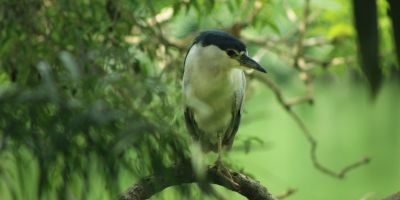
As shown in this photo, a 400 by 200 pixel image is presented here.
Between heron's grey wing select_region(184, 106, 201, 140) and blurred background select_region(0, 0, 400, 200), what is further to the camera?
heron's grey wing select_region(184, 106, 201, 140)

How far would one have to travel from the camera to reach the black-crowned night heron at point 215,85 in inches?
58.7

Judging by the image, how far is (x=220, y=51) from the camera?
1.51 meters

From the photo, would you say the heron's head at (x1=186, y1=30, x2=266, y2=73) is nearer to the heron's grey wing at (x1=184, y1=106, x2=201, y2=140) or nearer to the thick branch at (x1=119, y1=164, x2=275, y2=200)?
the heron's grey wing at (x1=184, y1=106, x2=201, y2=140)

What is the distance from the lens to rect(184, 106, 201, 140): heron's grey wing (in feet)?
5.16

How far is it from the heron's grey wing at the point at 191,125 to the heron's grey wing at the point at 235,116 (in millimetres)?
86

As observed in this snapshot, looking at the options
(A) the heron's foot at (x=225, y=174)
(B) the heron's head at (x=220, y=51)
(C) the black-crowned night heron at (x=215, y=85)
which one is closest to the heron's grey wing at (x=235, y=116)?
(C) the black-crowned night heron at (x=215, y=85)

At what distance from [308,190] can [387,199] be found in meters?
4.42

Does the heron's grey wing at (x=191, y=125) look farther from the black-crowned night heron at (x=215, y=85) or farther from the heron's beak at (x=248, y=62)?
the heron's beak at (x=248, y=62)

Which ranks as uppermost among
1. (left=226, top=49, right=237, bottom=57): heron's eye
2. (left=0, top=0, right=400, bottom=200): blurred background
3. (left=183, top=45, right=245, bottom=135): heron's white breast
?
(left=0, top=0, right=400, bottom=200): blurred background

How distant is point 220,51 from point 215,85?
0.08 meters

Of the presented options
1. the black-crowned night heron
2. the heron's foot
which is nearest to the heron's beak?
the black-crowned night heron

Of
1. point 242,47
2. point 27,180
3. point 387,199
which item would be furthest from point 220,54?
point 27,180

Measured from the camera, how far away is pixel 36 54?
126 cm

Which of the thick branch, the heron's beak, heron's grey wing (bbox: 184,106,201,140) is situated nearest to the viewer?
the thick branch
